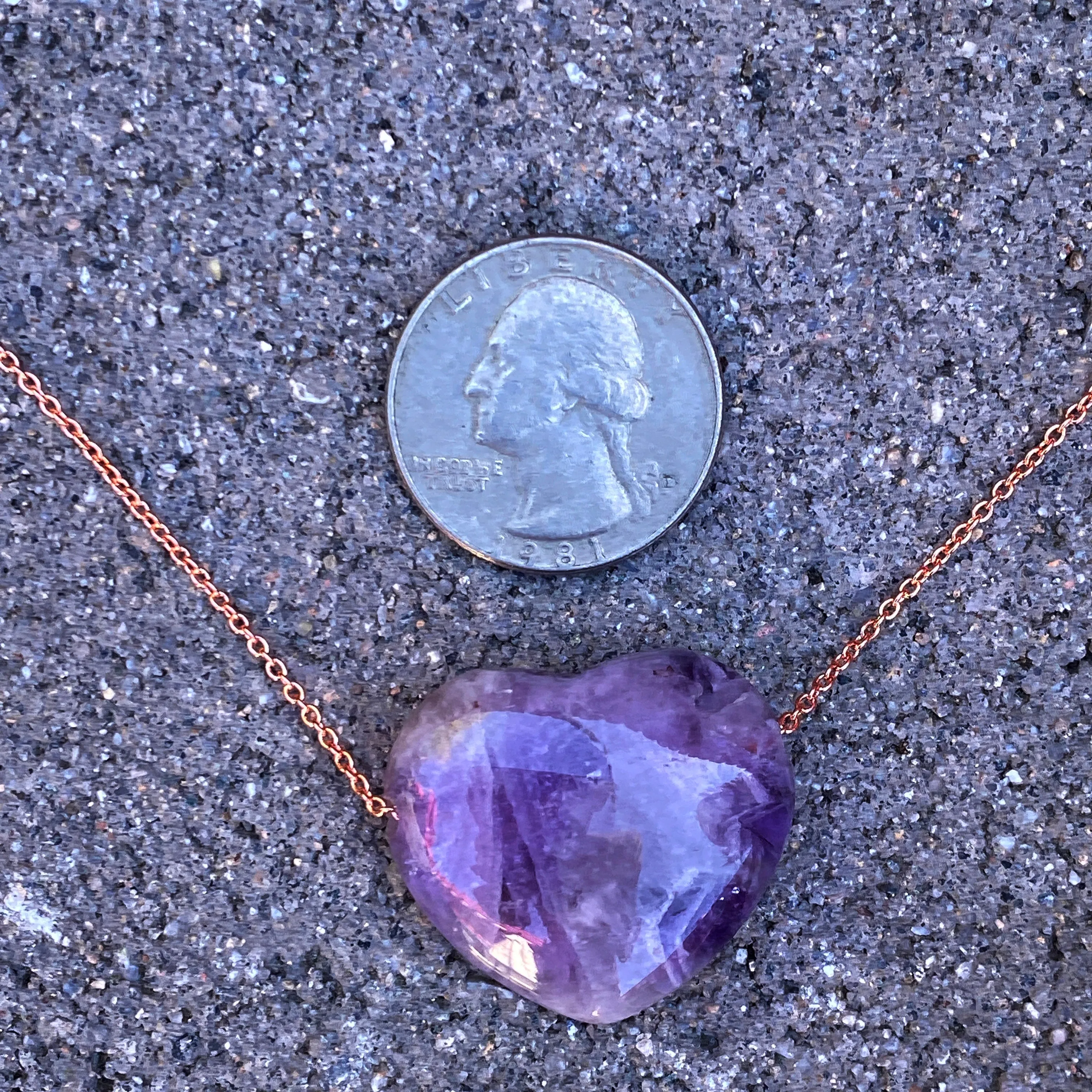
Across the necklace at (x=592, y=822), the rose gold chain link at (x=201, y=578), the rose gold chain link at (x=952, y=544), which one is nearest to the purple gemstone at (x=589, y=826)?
the necklace at (x=592, y=822)

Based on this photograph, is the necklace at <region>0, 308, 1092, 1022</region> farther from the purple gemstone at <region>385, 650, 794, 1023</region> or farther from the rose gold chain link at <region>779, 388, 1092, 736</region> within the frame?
the rose gold chain link at <region>779, 388, 1092, 736</region>

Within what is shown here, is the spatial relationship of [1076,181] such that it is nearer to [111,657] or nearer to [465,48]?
[465,48]

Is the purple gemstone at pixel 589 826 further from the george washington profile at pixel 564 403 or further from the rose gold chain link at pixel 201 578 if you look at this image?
the george washington profile at pixel 564 403

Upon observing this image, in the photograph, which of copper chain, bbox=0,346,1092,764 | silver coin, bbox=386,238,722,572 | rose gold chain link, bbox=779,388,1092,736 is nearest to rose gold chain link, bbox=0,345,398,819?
copper chain, bbox=0,346,1092,764

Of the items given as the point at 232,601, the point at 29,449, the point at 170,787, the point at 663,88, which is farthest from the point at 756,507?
the point at 29,449

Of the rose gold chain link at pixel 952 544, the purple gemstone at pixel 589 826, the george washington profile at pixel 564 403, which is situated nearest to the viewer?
the purple gemstone at pixel 589 826

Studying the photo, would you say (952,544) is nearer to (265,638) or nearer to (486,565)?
(486,565)
